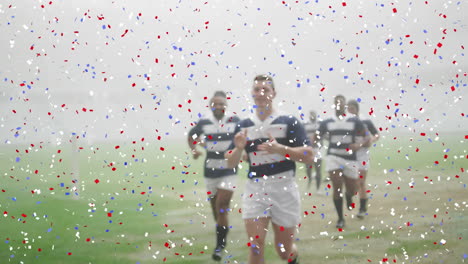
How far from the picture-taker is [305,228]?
6.23 metres

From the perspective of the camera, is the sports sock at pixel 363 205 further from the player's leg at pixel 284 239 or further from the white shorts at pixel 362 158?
the player's leg at pixel 284 239

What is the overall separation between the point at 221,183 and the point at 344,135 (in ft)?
6.73

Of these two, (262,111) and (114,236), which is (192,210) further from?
(262,111)

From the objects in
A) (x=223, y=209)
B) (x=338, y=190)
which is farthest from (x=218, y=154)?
(x=338, y=190)

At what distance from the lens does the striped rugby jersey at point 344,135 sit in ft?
20.5

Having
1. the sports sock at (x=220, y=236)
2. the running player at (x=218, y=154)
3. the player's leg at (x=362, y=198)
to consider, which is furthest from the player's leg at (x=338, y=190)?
the sports sock at (x=220, y=236)

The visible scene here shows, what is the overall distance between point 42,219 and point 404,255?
18.4 ft

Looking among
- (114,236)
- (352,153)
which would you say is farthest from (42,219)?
(352,153)

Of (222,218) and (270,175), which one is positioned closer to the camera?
(270,175)

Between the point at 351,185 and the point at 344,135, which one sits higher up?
the point at 344,135

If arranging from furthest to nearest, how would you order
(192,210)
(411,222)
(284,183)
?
(192,210), (411,222), (284,183)

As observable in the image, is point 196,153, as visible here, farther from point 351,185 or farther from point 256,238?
point 351,185

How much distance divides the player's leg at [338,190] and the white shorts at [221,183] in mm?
1722

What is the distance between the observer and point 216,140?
5066 mm
